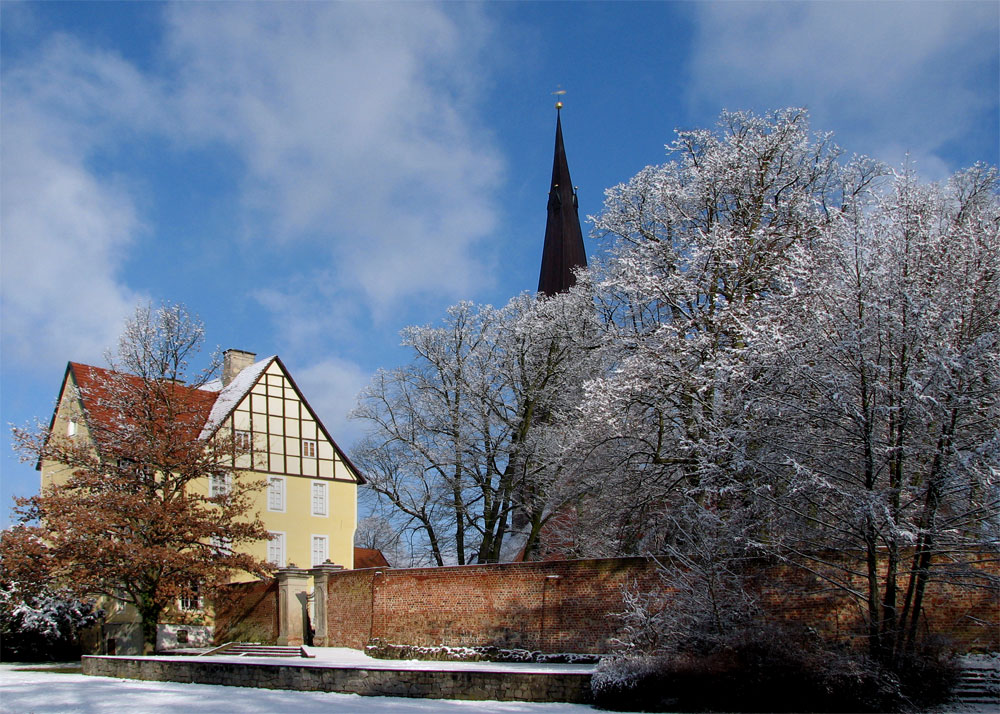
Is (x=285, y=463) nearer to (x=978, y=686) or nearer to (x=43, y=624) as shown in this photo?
(x=43, y=624)

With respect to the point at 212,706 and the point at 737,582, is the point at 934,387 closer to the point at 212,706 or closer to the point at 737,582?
the point at 737,582

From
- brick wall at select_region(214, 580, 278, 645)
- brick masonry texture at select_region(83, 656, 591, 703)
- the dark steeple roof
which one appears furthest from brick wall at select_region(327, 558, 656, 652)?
the dark steeple roof

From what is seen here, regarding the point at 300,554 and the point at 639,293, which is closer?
the point at 639,293

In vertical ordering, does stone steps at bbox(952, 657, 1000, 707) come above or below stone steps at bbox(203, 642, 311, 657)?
above

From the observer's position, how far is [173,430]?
24.0 metres

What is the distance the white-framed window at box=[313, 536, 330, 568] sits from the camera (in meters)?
32.1

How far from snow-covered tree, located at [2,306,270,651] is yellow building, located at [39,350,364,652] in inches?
225

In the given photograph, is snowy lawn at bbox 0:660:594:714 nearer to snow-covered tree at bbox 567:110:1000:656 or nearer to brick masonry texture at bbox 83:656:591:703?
brick masonry texture at bbox 83:656:591:703

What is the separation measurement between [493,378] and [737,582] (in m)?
14.0

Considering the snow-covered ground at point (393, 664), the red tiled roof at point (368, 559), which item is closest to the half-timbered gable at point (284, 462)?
the snow-covered ground at point (393, 664)

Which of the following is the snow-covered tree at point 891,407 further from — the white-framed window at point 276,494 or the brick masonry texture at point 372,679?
the white-framed window at point 276,494

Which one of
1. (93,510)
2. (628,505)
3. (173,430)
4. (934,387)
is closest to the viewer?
(934,387)

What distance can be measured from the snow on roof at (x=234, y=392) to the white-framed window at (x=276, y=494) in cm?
275

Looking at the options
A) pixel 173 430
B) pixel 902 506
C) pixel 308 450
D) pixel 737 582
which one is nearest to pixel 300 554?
pixel 308 450
